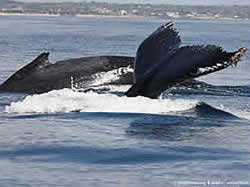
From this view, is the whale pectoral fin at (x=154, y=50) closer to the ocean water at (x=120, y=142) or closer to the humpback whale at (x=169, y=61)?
the humpback whale at (x=169, y=61)

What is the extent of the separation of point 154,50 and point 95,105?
3.22ft

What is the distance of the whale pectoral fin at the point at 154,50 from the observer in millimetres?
8297

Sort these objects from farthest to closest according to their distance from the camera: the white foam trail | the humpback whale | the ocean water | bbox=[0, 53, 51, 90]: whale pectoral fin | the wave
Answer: bbox=[0, 53, 51, 90]: whale pectoral fin → the white foam trail → the wave → the humpback whale → the ocean water

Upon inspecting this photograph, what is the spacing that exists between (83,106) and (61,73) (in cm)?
221

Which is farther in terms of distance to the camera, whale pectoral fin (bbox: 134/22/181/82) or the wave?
whale pectoral fin (bbox: 134/22/181/82)

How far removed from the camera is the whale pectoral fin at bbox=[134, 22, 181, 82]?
8.30 meters

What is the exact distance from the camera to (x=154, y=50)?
8.34m

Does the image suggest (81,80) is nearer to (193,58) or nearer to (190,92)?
(190,92)

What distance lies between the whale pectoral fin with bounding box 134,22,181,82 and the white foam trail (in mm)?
334

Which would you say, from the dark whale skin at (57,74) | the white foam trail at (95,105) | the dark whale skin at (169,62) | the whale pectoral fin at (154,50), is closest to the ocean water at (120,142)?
the white foam trail at (95,105)

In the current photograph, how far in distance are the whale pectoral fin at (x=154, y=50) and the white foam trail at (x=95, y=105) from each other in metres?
0.33

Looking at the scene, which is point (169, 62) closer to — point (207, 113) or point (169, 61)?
point (169, 61)

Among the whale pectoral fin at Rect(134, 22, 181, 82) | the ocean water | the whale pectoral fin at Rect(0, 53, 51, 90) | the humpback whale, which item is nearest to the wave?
the ocean water

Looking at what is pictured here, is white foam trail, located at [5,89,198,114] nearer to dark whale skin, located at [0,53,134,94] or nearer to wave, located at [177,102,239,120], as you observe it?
wave, located at [177,102,239,120]
